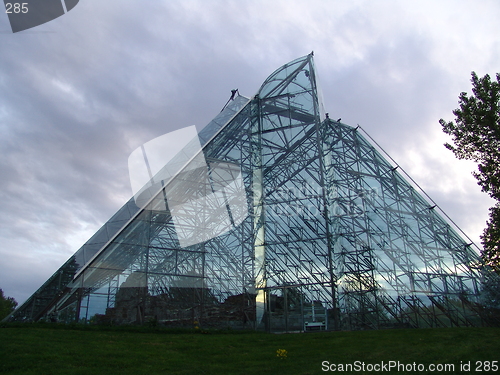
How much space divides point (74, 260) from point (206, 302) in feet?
16.0

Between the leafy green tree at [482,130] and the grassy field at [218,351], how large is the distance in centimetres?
424

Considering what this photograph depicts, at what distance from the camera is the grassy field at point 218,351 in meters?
8.30

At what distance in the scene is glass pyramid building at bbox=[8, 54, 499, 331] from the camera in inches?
560

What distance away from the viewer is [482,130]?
1138 cm

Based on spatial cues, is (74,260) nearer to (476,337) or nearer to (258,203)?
(258,203)

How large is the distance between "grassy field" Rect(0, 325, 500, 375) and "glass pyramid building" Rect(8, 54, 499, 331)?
6.47 feet

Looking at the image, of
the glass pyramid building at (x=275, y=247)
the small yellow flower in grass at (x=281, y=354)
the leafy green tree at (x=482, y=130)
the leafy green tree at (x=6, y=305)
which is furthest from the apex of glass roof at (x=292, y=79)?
the leafy green tree at (x=6, y=305)

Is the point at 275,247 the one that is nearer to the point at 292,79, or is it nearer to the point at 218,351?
the point at 218,351

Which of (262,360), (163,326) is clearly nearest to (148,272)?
(163,326)

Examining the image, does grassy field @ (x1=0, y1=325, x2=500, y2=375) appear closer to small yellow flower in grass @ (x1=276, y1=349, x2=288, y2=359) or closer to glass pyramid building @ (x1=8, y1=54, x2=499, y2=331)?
small yellow flower in grass @ (x1=276, y1=349, x2=288, y2=359)

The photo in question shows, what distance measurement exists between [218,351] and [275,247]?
8.09 m

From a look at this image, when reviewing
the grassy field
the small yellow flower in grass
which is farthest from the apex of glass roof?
the small yellow flower in grass

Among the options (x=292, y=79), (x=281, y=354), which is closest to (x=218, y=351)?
(x=281, y=354)

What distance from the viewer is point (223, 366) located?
8.99 m
